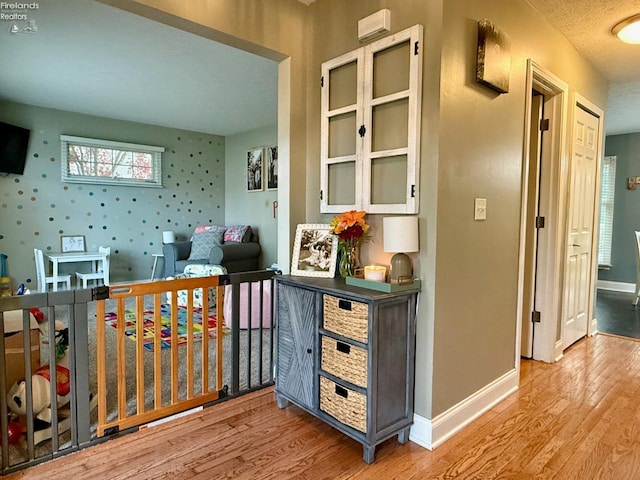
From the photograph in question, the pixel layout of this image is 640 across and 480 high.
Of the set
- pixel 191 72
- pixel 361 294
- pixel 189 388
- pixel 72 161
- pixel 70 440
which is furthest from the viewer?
pixel 72 161

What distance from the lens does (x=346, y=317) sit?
6.04 ft

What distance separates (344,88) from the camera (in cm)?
226

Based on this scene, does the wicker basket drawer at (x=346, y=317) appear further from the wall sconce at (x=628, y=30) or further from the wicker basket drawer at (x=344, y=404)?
the wall sconce at (x=628, y=30)

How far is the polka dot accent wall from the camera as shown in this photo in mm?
5016

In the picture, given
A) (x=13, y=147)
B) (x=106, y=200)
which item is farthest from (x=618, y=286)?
(x=13, y=147)

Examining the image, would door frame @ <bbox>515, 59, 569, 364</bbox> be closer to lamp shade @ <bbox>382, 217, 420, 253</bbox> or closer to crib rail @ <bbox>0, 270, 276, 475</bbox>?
lamp shade @ <bbox>382, 217, 420, 253</bbox>

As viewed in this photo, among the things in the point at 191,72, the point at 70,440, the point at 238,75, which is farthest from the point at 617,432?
the point at 191,72

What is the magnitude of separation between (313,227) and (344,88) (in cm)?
84

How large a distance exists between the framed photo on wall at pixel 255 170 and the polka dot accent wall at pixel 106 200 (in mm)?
757

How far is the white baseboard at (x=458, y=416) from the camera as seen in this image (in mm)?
1912

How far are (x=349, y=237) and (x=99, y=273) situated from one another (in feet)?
15.1

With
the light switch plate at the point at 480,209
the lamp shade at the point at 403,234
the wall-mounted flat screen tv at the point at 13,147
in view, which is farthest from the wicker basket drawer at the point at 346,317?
the wall-mounted flat screen tv at the point at 13,147

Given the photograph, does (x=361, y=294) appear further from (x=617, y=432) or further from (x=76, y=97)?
(x=76, y=97)

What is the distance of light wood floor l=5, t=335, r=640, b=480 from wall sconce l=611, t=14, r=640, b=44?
2.41 m
